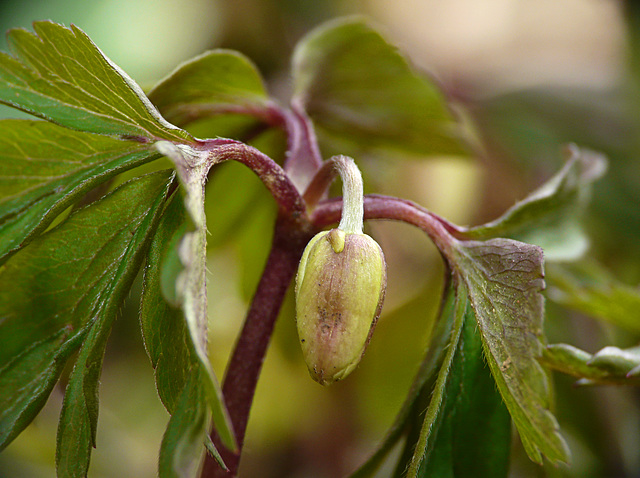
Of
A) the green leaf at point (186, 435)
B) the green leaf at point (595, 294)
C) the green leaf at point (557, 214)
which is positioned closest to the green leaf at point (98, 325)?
the green leaf at point (186, 435)

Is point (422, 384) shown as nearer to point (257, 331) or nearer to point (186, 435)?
point (257, 331)

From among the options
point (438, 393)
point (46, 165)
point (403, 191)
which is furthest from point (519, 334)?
point (403, 191)

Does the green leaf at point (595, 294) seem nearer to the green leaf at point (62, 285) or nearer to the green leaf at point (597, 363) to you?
the green leaf at point (597, 363)

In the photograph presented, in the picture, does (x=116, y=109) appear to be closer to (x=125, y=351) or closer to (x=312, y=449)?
(x=125, y=351)

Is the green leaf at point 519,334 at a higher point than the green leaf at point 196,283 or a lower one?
lower

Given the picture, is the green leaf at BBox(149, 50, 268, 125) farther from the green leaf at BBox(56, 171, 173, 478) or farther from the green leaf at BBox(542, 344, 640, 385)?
the green leaf at BBox(542, 344, 640, 385)
